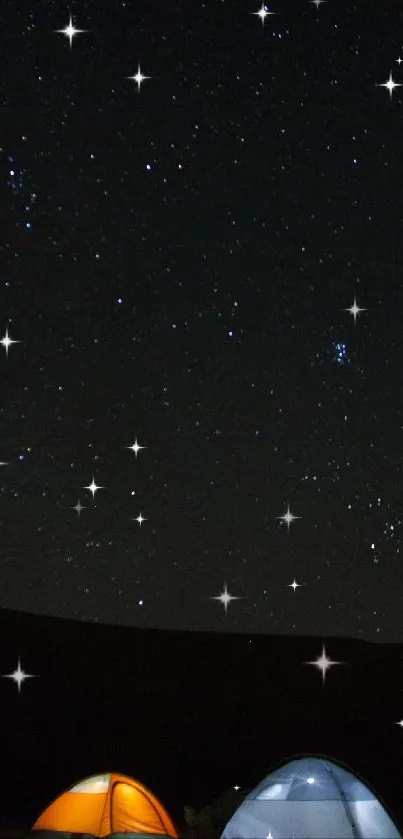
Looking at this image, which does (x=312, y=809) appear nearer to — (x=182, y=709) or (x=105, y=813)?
(x=105, y=813)

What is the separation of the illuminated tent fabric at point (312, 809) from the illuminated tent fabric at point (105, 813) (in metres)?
0.49

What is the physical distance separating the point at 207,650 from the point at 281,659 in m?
1.61

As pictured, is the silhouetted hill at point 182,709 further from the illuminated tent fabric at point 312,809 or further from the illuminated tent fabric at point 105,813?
the illuminated tent fabric at point 312,809

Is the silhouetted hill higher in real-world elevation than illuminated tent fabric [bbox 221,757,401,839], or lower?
higher

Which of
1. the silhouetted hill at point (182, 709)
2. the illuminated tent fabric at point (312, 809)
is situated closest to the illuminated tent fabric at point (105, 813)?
the illuminated tent fabric at point (312, 809)

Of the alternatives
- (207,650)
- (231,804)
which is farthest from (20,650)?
(231,804)

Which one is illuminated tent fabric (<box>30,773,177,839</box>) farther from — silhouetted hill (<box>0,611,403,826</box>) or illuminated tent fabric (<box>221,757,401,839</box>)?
silhouetted hill (<box>0,611,403,826</box>)

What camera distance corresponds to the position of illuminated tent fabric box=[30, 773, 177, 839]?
215 inches

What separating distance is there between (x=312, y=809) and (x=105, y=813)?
1086 millimetres

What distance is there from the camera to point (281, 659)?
70.5ft

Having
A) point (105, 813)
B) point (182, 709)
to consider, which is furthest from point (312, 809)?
point (182, 709)

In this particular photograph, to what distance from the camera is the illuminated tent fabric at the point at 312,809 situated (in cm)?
516

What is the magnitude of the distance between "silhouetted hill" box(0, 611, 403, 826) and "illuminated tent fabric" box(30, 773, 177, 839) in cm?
579

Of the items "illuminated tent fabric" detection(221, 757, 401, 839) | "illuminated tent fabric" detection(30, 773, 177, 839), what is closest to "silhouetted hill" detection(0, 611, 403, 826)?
"illuminated tent fabric" detection(30, 773, 177, 839)
